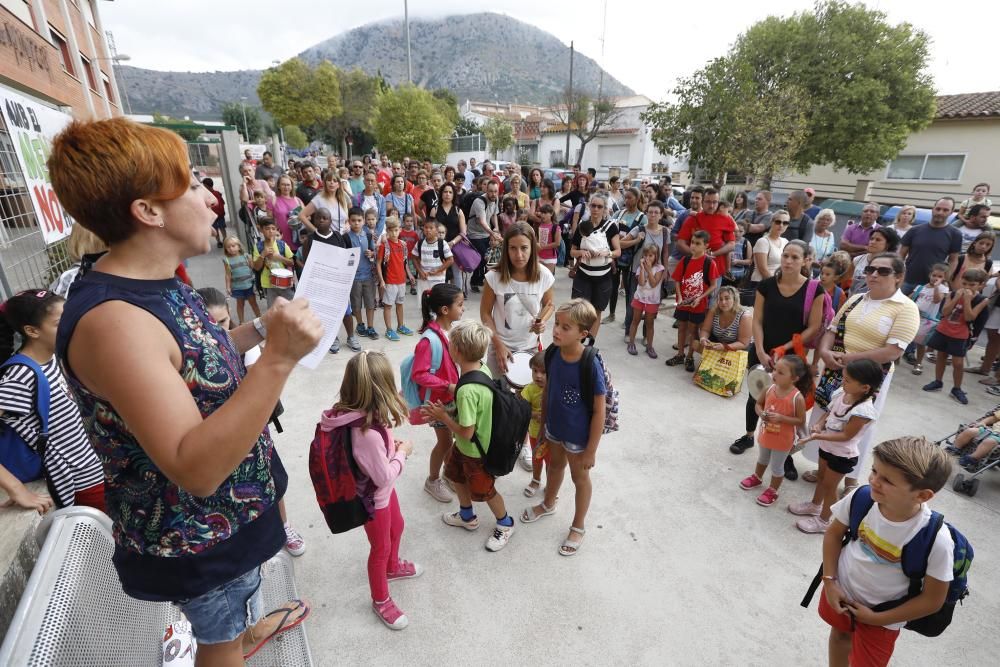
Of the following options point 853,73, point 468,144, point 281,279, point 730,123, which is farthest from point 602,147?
point 281,279

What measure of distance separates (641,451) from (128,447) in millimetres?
3753

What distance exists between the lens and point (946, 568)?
66.7 inches

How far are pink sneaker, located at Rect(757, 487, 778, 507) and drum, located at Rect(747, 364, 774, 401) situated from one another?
2.28ft

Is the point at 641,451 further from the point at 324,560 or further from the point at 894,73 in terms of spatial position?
the point at 894,73

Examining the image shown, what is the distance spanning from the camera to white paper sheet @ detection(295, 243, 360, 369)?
Result: 1.83 meters

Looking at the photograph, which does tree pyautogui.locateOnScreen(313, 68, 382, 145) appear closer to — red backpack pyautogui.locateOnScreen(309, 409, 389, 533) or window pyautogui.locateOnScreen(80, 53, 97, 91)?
window pyautogui.locateOnScreen(80, 53, 97, 91)

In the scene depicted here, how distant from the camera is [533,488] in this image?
3547mm

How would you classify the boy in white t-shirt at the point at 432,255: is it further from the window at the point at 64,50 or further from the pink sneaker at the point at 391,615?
the window at the point at 64,50

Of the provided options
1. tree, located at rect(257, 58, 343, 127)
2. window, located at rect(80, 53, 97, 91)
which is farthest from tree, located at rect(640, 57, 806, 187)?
tree, located at rect(257, 58, 343, 127)

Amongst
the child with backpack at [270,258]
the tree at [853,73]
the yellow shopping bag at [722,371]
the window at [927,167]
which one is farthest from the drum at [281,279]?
the window at [927,167]

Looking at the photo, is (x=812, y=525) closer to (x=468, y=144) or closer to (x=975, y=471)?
(x=975, y=471)

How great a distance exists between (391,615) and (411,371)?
1.34 meters

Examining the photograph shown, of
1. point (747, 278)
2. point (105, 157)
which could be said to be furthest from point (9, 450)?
point (747, 278)

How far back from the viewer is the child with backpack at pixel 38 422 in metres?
2.04
